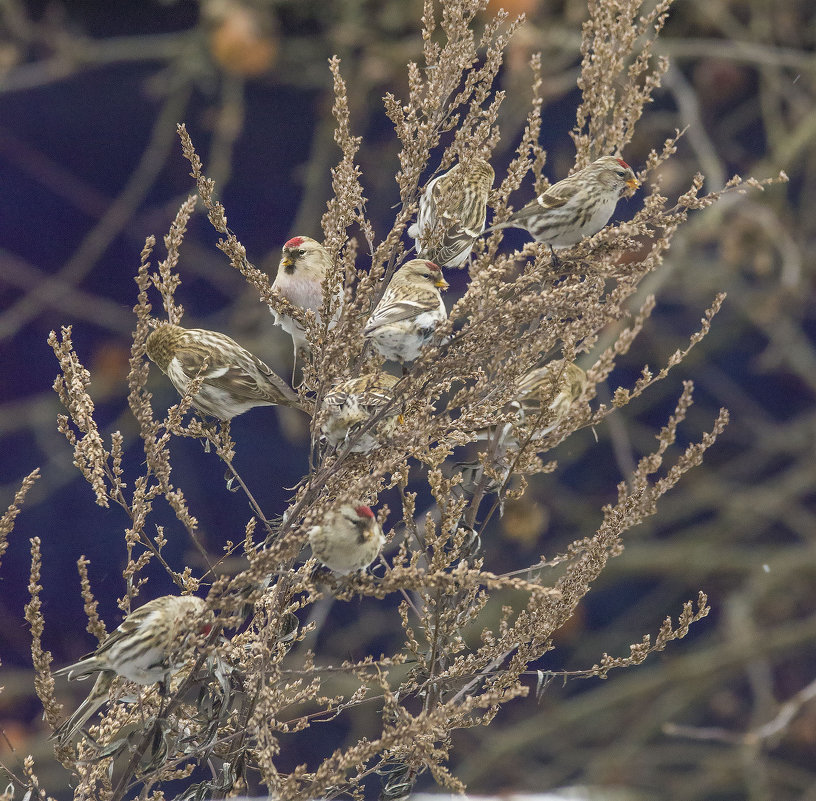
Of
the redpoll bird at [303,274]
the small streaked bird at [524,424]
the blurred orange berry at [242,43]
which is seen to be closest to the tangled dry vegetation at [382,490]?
the small streaked bird at [524,424]

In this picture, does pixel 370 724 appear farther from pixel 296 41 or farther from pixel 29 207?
pixel 296 41

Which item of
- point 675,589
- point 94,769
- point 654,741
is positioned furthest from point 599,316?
point 654,741

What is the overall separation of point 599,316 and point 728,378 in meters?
2.43

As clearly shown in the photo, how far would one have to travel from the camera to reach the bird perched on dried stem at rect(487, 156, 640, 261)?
107 cm

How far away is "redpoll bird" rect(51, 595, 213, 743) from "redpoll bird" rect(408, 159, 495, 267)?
47 centimetres

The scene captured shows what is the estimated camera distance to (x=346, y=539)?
2.90 feet

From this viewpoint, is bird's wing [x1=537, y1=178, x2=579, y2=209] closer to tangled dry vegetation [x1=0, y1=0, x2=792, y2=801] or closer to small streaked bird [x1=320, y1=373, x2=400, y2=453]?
tangled dry vegetation [x1=0, y1=0, x2=792, y2=801]

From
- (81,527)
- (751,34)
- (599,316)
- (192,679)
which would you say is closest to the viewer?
(192,679)

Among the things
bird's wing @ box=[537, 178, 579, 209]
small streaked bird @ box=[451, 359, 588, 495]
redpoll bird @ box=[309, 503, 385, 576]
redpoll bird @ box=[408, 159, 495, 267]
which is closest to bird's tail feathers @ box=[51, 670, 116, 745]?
redpoll bird @ box=[309, 503, 385, 576]

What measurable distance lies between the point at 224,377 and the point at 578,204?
44 centimetres

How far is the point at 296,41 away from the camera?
9.35 ft

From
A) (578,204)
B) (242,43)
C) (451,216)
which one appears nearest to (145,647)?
(451,216)

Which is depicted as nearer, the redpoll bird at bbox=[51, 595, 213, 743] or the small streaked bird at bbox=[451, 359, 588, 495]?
the redpoll bird at bbox=[51, 595, 213, 743]

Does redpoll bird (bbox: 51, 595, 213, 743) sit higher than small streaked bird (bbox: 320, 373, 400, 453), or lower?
lower
